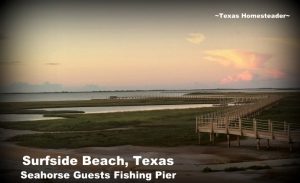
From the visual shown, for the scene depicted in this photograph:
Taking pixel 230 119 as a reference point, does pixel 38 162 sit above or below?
below

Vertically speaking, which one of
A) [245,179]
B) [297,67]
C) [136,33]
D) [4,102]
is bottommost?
[245,179]

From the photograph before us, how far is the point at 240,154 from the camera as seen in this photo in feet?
52.4

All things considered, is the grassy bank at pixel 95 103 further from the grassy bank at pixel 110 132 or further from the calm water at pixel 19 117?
the grassy bank at pixel 110 132

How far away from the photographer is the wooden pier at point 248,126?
15.8 m

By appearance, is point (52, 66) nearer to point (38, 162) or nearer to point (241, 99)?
point (38, 162)

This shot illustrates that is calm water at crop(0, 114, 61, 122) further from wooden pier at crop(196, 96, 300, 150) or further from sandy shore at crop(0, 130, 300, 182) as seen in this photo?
wooden pier at crop(196, 96, 300, 150)

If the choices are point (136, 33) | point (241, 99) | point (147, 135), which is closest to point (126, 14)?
point (136, 33)

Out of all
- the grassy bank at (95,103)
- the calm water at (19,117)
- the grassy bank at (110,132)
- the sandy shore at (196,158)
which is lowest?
the sandy shore at (196,158)

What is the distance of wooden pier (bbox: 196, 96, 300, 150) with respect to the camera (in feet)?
51.8

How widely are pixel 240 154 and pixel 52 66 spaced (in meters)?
7.73

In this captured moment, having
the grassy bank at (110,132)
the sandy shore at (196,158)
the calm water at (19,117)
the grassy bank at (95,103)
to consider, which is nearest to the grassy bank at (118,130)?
the grassy bank at (110,132)
